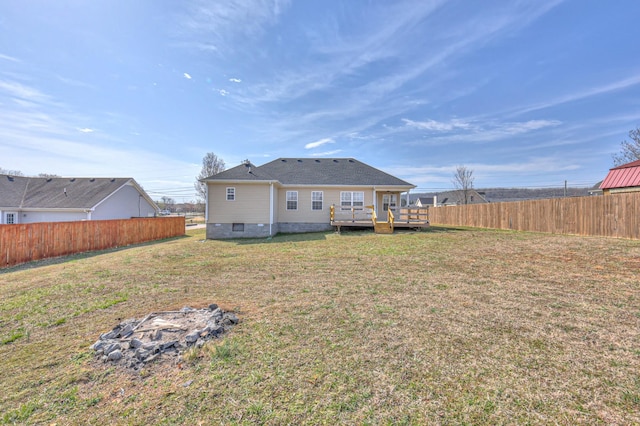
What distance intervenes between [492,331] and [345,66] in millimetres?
14057

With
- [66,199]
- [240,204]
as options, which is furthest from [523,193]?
[66,199]

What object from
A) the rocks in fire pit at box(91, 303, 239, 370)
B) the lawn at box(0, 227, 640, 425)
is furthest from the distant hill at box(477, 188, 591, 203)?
the rocks in fire pit at box(91, 303, 239, 370)

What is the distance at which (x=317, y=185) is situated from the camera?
17734 mm

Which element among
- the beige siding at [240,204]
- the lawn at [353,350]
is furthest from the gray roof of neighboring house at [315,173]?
the lawn at [353,350]

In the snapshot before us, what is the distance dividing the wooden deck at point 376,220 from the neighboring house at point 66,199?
62.8 ft

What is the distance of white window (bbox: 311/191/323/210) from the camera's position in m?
18.0

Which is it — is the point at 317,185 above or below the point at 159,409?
above

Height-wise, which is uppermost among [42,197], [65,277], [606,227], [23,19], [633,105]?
[633,105]

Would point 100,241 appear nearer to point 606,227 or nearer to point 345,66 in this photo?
point 345,66

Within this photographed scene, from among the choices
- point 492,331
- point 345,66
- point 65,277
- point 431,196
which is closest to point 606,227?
point 492,331

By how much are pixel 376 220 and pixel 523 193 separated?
44.9 m

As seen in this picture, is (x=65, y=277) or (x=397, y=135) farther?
(x=397, y=135)

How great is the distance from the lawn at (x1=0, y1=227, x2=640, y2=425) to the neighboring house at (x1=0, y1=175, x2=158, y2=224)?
1761 cm

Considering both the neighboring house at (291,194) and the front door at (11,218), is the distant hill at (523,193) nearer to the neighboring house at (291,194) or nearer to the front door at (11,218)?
the neighboring house at (291,194)
